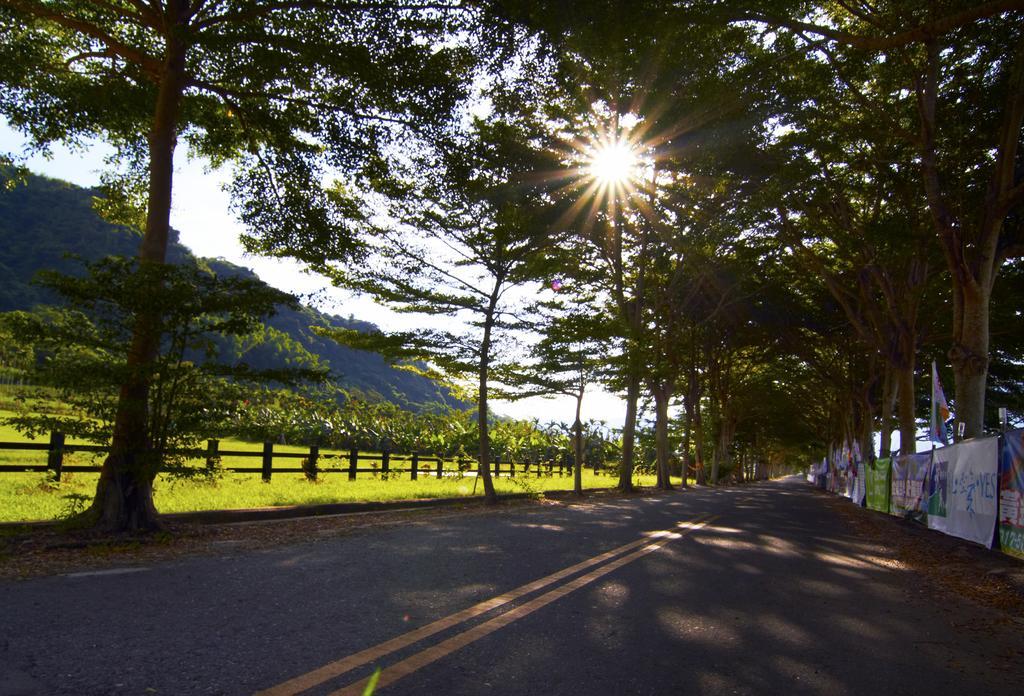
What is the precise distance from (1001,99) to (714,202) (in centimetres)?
673

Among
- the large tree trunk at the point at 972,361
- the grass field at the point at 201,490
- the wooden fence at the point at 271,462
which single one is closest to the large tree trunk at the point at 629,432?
the wooden fence at the point at 271,462

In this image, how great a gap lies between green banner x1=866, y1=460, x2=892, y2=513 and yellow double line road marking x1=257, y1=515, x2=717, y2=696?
52.2 feet

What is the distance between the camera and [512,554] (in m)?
8.07

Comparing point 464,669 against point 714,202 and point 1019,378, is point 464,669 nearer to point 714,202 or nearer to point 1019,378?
point 714,202

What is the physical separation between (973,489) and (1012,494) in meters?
2.12

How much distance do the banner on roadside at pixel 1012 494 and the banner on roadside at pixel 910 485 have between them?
547 centimetres

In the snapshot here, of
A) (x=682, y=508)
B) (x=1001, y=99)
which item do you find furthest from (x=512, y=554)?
(x=1001, y=99)

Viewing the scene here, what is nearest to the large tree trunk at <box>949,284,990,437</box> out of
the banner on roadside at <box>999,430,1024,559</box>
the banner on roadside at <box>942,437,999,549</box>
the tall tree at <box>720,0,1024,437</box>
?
the tall tree at <box>720,0,1024,437</box>

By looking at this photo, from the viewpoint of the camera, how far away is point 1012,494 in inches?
339

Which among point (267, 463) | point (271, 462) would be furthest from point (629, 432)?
point (267, 463)

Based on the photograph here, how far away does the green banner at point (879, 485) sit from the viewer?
20420 millimetres

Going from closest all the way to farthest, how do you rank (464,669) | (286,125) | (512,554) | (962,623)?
1. (464,669)
2. (962,623)
3. (512,554)
4. (286,125)

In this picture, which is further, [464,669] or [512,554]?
[512,554]

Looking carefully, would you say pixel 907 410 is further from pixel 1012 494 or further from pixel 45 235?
pixel 45 235
